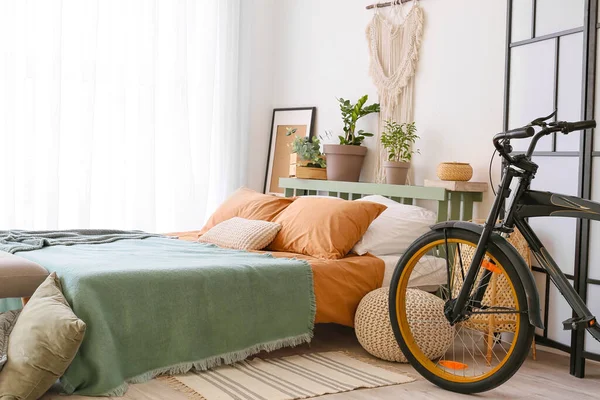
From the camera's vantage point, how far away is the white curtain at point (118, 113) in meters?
4.32

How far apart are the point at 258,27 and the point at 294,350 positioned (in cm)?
311

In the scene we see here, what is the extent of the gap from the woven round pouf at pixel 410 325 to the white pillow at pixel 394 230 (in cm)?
43

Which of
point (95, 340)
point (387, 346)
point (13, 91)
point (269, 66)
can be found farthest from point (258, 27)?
point (95, 340)

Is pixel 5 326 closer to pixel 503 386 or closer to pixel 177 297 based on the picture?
pixel 177 297

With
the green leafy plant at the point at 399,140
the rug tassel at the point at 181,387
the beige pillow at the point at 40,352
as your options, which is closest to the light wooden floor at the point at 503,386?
the rug tassel at the point at 181,387

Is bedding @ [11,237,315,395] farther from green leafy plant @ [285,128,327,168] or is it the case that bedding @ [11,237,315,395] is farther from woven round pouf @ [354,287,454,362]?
green leafy plant @ [285,128,327,168]

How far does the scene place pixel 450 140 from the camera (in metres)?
3.93

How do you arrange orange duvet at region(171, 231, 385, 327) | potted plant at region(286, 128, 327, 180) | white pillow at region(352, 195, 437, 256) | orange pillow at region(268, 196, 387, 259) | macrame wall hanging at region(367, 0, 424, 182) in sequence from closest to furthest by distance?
orange duvet at region(171, 231, 385, 327) → orange pillow at region(268, 196, 387, 259) → white pillow at region(352, 195, 437, 256) → macrame wall hanging at region(367, 0, 424, 182) → potted plant at region(286, 128, 327, 180)

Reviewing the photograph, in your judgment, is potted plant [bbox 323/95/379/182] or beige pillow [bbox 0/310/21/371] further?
potted plant [bbox 323/95/379/182]

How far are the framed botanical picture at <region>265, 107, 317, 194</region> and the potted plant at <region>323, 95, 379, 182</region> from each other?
644 millimetres

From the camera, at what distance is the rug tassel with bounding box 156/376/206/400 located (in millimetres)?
2417

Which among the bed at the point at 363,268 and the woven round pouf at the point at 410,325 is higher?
the bed at the point at 363,268

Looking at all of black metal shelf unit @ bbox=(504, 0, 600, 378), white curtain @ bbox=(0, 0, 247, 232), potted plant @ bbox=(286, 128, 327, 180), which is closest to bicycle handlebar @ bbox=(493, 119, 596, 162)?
black metal shelf unit @ bbox=(504, 0, 600, 378)

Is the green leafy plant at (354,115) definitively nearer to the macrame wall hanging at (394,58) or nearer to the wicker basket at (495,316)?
the macrame wall hanging at (394,58)
